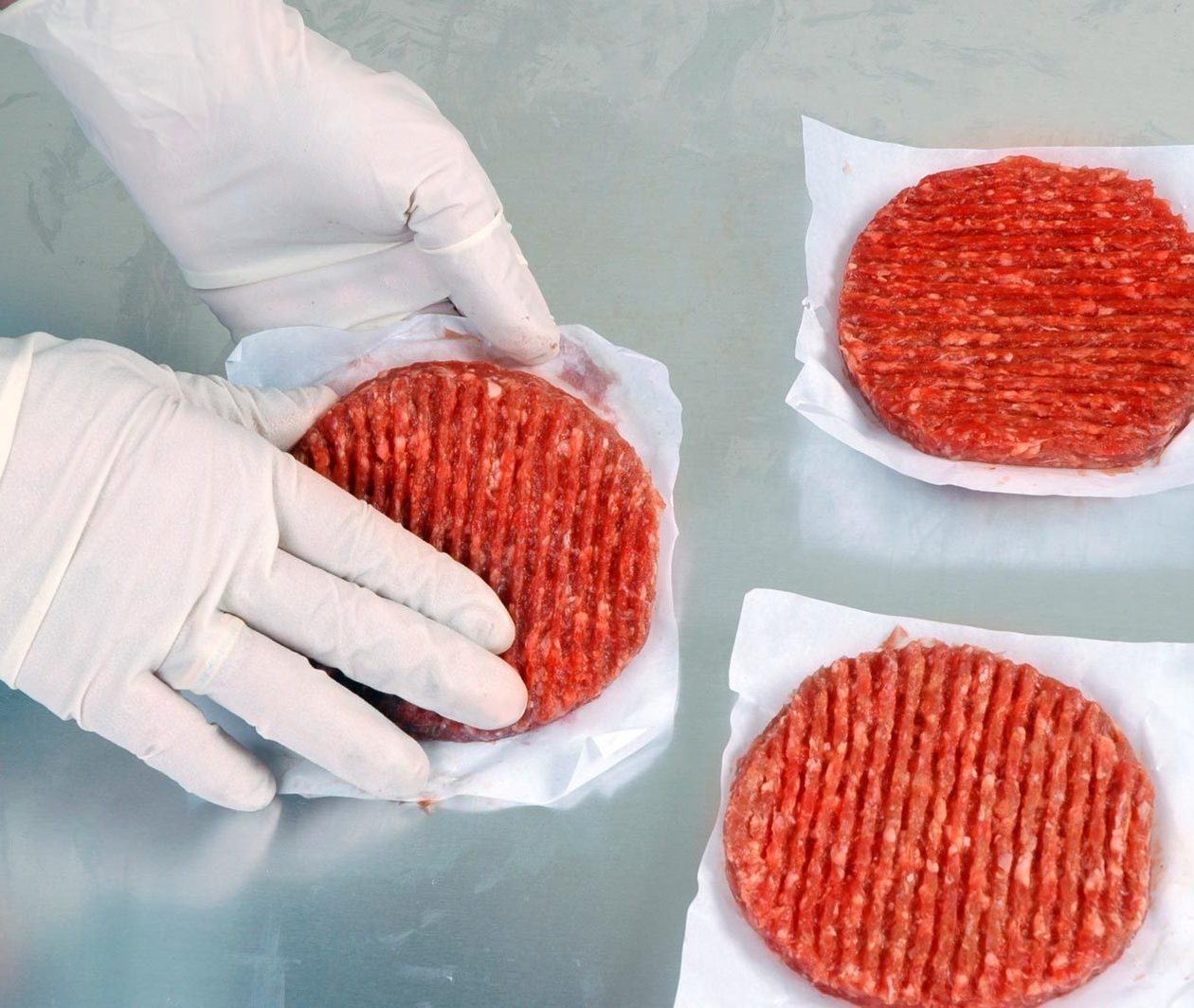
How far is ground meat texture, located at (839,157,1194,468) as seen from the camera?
2.09 m

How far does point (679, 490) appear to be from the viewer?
2.21 metres

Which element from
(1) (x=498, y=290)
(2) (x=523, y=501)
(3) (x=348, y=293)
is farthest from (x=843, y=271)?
(3) (x=348, y=293)

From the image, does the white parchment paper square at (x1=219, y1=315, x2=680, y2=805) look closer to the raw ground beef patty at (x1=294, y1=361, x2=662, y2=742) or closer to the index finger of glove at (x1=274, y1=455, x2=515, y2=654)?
the raw ground beef patty at (x1=294, y1=361, x2=662, y2=742)

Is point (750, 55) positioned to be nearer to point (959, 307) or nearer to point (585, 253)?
point (585, 253)

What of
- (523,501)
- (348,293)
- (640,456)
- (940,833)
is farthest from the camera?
(348,293)

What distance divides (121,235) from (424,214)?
0.88 metres

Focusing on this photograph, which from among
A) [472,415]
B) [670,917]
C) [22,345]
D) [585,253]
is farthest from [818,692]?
[22,345]

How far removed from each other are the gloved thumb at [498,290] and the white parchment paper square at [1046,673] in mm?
648

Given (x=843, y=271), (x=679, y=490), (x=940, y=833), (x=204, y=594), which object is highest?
(x=843, y=271)

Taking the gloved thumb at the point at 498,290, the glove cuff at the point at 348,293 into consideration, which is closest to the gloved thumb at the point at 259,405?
the glove cuff at the point at 348,293

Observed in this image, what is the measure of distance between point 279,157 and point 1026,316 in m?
1.40

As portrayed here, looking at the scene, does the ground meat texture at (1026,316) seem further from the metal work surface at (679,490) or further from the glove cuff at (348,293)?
the glove cuff at (348,293)

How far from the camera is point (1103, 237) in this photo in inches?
88.1

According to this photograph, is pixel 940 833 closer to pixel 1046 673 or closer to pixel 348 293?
pixel 1046 673
